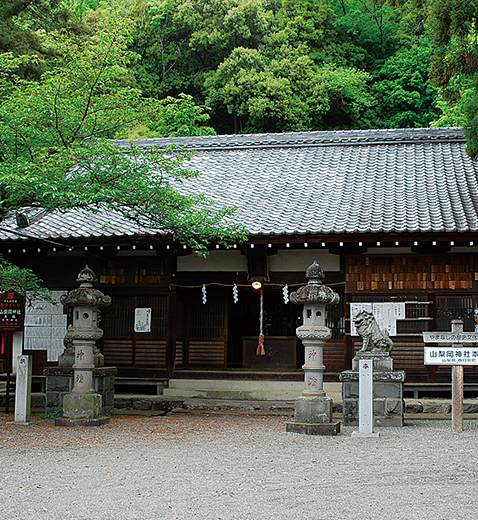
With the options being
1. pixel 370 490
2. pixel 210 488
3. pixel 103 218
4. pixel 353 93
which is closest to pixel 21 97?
pixel 103 218

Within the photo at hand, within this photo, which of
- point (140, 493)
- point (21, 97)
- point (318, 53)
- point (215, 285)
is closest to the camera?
point (140, 493)

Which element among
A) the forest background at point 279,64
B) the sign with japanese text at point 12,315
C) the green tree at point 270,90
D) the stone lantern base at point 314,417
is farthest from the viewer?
the forest background at point 279,64

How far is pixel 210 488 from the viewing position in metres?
5.72

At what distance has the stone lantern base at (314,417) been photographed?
28.6 ft

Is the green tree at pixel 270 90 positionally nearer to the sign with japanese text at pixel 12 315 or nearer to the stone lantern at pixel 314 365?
the sign with japanese text at pixel 12 315

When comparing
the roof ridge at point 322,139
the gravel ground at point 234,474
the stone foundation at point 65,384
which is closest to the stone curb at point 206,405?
the stone foundation at point 65,384

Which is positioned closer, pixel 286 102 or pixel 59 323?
pixel 59 323

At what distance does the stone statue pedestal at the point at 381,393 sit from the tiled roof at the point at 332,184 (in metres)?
2.64

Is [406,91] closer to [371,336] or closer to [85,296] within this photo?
[371,336]

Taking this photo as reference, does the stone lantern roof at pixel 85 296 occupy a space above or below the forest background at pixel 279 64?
below

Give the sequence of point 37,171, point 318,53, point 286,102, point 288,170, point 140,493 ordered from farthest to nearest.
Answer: point 318,53
point 286,102
point 288,170
point 37,171
point 140,493

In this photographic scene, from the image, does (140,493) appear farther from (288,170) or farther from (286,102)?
(286,102)

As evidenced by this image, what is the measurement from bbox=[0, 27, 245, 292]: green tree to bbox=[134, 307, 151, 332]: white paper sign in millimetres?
2981

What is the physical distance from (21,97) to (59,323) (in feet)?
18.6
